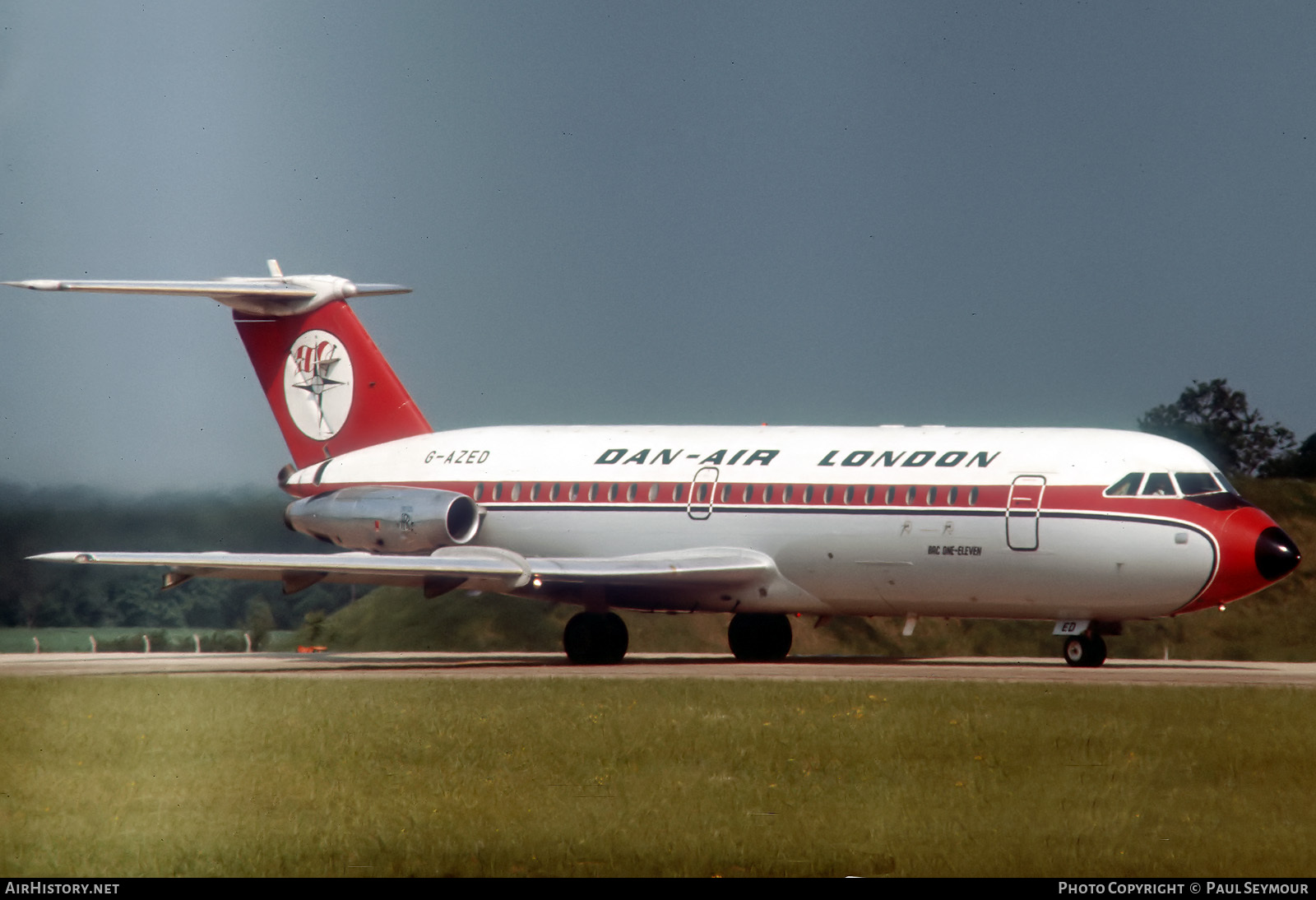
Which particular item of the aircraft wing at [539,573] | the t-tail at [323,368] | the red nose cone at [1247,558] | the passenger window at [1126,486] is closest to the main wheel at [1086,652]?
the red nose cone at [1247,558]

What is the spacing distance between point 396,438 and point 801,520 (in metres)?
9.93

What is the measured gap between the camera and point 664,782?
15.3m

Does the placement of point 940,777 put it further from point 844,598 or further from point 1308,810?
point 844,598

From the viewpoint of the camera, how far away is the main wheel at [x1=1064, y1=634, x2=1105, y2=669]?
1168 inches

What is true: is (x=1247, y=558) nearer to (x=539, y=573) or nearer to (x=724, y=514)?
A: (x=724, y=514)

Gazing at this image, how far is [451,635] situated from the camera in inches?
1623

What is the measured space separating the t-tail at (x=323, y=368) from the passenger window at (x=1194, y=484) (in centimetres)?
1555

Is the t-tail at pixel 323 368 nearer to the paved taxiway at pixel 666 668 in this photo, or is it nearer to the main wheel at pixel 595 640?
the paved taxiway at pixel 666 668

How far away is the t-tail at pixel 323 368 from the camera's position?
122 ft

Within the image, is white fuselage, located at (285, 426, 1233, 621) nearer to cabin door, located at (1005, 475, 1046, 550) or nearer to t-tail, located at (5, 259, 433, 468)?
cabin door, located at (1005, 475, 1046, 550)

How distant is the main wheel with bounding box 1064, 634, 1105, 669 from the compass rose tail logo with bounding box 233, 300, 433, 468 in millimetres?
14005

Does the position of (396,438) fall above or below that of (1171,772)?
above

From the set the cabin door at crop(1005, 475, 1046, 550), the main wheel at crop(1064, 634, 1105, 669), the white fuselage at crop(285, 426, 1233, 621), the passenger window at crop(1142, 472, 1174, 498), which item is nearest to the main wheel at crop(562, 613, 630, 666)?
the white fuselage at crop(285, 426, 1233, 621)
